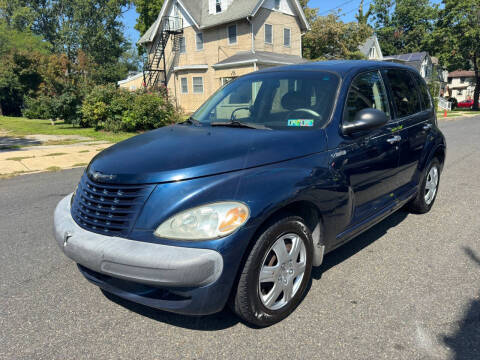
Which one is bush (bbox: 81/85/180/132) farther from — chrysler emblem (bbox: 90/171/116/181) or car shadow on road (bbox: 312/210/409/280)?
chrysler emblem (bbox: 90/171/116/181)

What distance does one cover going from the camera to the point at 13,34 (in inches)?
1743

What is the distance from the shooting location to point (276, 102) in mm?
3607

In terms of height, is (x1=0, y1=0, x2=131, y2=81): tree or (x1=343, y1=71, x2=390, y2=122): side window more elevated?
(x1=0, y1=0, x2=131, y2=81): tree

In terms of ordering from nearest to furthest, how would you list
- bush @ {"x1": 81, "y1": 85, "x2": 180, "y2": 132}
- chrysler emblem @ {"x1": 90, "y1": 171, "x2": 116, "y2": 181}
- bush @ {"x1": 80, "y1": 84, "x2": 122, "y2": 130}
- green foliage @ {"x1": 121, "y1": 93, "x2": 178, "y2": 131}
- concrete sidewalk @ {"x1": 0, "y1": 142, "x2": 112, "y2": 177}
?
chrysler emblem @ {"x1": 90, "y1": 171, "x2": 116, "y2": 181}, concrete sidewalk @ {"x1": 0, "y1": 142, "x2": 112, "y2": 177}, green foliage @ {"x1": 121, "y1": 93, "x2": 178, "y2": 131}, bush @ {"x1": 81, "y1": 85, "x2": 180, "y2": 132}, bush @ {"x1": 80, "y1": 84, "x2": 122, "y2": 130}

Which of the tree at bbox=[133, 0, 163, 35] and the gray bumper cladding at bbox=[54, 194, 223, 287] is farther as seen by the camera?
the tree at bbox=[133, 0, 163, 35]

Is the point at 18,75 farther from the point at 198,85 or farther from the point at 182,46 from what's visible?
the point at 198,85

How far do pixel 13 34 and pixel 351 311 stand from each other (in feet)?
173

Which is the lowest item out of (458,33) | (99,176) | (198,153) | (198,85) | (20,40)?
(99,176)

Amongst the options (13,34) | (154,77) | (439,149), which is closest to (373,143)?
(439,149)

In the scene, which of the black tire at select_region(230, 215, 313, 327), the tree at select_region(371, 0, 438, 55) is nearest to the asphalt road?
the black tire at select_region(230, 215, 313, 327)

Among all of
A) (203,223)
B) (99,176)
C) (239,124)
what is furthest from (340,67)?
(99,176)

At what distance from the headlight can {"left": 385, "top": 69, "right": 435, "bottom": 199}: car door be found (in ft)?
8.04

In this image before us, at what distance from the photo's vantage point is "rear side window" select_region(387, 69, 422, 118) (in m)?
4.18

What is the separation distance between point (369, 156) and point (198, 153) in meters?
1.68
